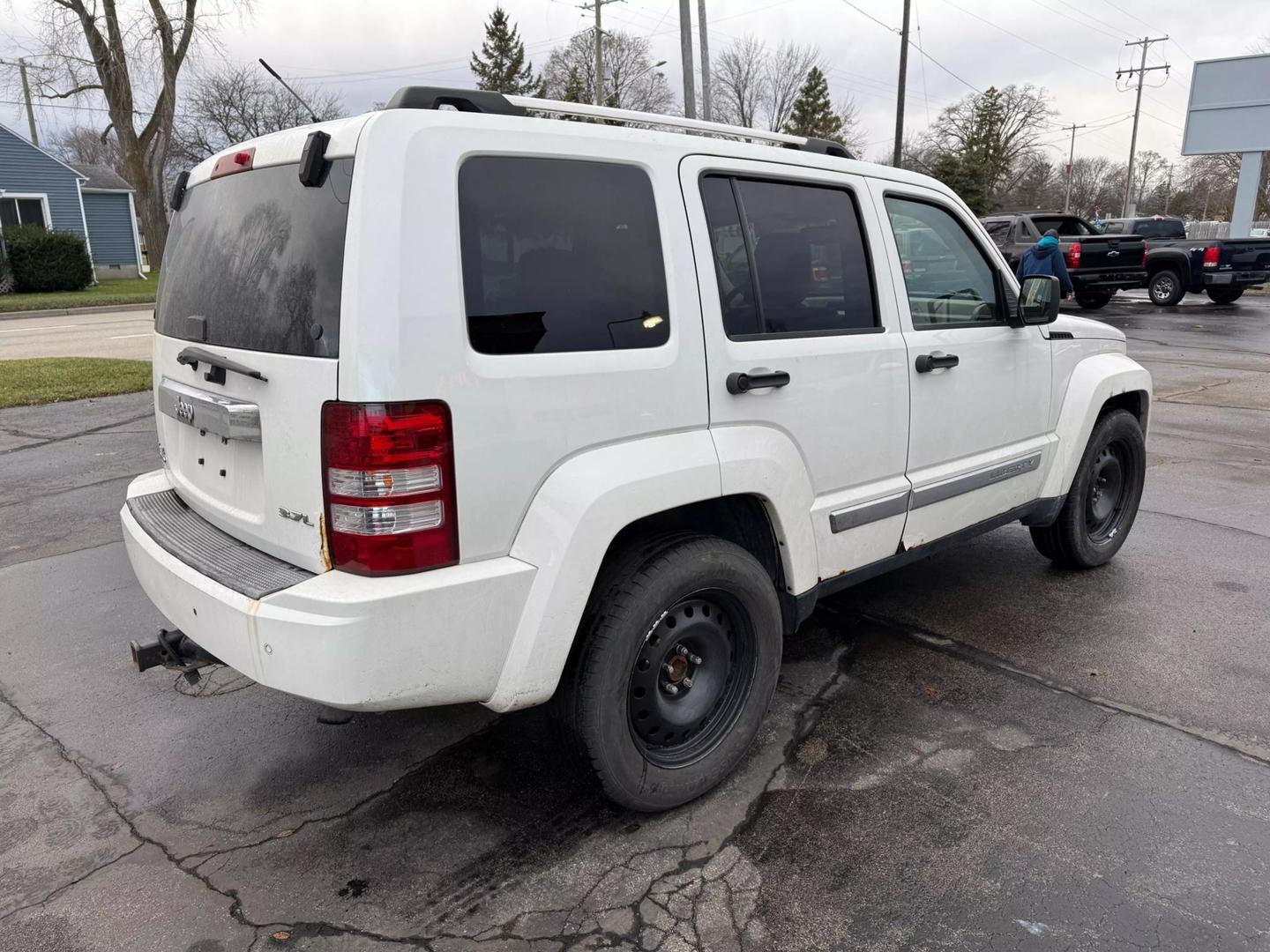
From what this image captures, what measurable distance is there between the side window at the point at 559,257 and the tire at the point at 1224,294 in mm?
22266

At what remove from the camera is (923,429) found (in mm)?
3520

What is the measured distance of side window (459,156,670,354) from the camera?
7.60ft

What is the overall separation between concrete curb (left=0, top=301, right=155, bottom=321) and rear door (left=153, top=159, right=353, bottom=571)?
21.1 metres

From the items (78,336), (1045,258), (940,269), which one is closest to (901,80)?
(1045,258)

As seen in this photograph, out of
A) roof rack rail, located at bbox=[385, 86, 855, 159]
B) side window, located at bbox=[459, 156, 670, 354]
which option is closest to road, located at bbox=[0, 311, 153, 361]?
roof rack rail, located at bbox=[385, 86, 855, 159]

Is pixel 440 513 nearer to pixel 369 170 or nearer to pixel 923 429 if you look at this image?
pixel 369 170

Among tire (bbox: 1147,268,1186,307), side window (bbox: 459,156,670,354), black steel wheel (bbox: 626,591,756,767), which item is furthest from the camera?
tire (bbox: 1147,268,1186,307)

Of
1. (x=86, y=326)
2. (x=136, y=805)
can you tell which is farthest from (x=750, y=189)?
(x=86, y=326)

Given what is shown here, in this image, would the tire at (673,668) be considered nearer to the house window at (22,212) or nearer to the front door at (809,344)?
the front door at (809,344)

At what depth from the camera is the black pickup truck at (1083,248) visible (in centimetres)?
1811

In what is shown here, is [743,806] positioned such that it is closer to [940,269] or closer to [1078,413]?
[940,269]

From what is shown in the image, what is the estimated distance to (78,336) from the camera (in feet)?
55.7

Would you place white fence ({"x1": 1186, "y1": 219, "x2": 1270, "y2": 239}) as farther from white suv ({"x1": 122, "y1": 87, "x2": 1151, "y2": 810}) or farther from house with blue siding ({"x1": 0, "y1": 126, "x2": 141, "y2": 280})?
white suv ({"x1": 122, "y1": 87, "x2": 1151, "y2": 810})

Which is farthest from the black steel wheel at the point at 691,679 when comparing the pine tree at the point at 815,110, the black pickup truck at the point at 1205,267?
the pine tree at the point at 815,110
